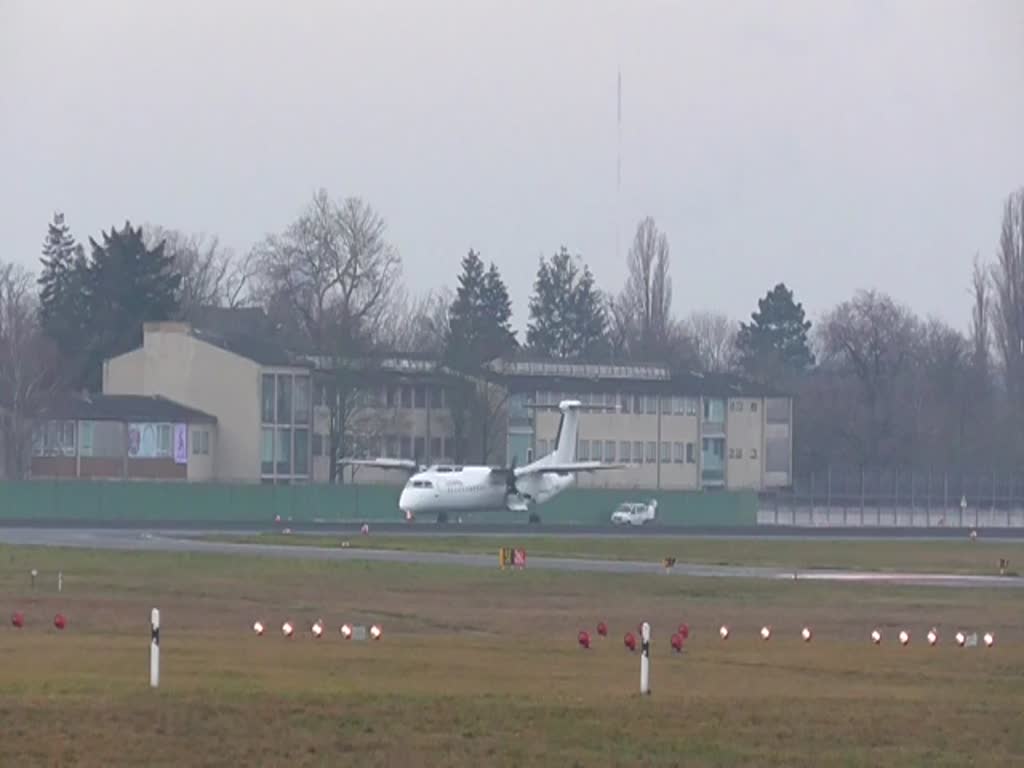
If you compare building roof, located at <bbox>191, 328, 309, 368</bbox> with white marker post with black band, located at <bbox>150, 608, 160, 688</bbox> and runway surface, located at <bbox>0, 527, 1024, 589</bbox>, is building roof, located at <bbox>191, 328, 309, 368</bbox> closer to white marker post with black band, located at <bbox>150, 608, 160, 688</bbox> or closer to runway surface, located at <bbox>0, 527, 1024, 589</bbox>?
runway surface, located at <bbox>0, 527, 1024, 589</bbox>

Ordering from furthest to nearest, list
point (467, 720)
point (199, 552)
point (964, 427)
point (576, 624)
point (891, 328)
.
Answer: point (891, 328), point (964, 427), point (199, 552), point (576, 624), point (467, 720)

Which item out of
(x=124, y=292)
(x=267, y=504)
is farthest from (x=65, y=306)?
(x=267, y=504)

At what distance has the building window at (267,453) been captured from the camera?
118312mm

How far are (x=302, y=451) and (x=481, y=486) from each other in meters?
26.4

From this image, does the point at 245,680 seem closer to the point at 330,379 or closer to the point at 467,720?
the point at 467,720

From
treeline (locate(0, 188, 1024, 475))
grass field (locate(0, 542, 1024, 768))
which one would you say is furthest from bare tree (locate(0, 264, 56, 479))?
grass field (locate(0, 542, 1024, 768))

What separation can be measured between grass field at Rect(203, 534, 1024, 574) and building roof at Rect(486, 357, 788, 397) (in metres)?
47.0

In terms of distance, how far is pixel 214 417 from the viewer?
11794cm

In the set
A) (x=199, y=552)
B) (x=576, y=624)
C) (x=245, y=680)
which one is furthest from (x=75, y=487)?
(x=245, y=680)

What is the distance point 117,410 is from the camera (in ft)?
370

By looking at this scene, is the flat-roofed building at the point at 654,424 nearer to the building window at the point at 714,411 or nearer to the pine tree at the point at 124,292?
the building window at the point at 714,411

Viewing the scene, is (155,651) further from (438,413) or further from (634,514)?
(438,413)

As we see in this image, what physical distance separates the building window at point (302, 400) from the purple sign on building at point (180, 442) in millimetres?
8274

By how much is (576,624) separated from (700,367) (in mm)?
127121
